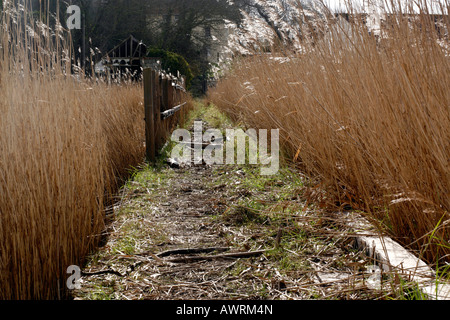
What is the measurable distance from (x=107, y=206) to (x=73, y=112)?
86 cm

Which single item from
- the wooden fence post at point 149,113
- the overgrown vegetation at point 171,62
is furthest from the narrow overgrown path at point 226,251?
the overgrown vegetation at point 171,62

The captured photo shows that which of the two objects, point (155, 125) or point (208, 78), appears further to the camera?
point (208, 78)

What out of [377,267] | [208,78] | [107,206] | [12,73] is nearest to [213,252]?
[377,267]

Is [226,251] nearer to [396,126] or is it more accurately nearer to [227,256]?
[227,256]

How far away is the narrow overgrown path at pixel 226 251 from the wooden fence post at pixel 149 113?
1.05m

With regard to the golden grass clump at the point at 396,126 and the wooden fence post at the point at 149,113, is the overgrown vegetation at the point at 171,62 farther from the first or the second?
the golden grass clump at the point at 396,126

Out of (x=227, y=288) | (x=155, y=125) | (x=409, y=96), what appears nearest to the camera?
(x=409, y=96)

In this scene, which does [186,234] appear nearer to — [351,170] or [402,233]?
[351,170]

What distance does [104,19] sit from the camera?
68.9 ft

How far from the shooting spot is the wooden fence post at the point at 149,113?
4.06m

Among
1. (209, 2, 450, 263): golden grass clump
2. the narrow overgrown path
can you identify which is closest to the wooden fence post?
the narrow overgrown path

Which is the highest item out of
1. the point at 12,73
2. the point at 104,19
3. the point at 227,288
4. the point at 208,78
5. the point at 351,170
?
the point at 104,19

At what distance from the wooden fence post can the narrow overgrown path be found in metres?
1.05

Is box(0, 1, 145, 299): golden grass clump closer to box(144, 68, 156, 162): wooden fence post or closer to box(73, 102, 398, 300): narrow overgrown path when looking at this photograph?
box(73, 102, 398, 300): narrow overgrown path
